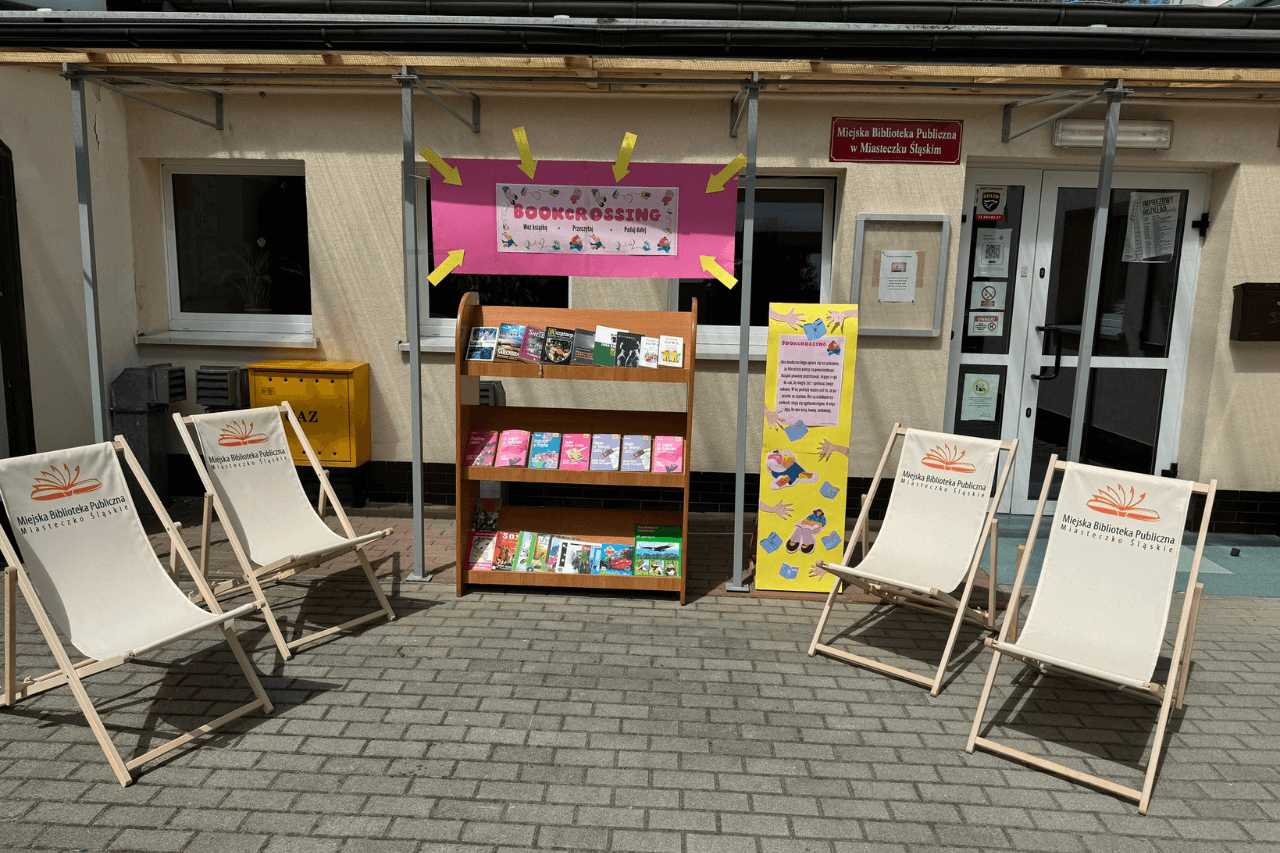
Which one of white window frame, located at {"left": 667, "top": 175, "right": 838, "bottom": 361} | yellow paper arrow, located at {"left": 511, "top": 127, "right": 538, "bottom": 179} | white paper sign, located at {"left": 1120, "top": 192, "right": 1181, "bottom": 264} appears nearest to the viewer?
yellow paper arrow, located at {"left": 511, "top": 127, "right": 538, "bottom": 179}

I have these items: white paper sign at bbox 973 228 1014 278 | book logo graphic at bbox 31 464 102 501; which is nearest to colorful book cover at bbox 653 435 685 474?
book logo graphic at bbox 31 464 102 501

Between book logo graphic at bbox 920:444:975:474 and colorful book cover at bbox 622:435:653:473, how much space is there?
1566 mm

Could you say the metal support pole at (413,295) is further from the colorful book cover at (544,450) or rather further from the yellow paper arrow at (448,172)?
the colorful book cover at (544,450)

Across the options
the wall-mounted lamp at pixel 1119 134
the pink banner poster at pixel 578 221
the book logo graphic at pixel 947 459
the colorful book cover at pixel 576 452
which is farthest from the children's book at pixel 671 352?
the wall-mounted lamp at pixel 1119 134

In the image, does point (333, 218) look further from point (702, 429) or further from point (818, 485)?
point (818, 485)

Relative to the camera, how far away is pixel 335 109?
6410 mm

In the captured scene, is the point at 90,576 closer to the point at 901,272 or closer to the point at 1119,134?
the point at 901,272

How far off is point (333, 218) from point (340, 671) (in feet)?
12.8

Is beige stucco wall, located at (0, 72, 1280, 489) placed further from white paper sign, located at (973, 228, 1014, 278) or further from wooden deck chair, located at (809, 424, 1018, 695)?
wooden deck chair, located at (809, 424, 1018, 695)

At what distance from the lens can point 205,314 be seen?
703 cm

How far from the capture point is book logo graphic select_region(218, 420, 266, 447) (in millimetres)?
4652

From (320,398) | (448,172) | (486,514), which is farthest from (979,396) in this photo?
(320,398)

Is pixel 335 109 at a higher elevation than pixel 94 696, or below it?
higher

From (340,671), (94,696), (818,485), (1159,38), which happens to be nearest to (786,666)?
(818,485)
